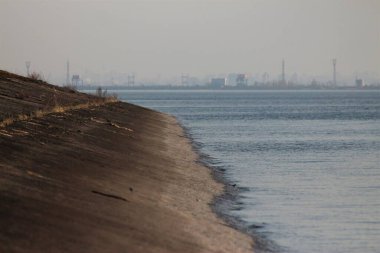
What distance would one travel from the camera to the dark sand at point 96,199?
51.6ft

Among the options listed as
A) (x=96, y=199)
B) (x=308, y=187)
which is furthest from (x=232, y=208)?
(x=96, y=199)

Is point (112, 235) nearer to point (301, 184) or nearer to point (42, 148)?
point (42, 148)

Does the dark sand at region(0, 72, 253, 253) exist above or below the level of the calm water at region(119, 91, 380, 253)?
above

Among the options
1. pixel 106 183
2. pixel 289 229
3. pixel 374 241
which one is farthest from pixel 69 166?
pixel 374 241

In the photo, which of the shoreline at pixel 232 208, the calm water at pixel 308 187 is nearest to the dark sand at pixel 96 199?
the shoreline at pixel 232 208

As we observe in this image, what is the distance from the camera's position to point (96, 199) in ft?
65.8

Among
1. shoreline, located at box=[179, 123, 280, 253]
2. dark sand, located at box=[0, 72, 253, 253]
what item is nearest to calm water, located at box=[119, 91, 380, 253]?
shoreline, located at box=[179, 123, 280, 253]

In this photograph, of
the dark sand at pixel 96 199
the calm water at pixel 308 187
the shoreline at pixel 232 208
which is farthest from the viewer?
the calm water at pixel 308 187

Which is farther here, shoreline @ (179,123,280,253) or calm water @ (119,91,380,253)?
calm water @ (119,91,380,253)

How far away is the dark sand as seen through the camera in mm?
15719

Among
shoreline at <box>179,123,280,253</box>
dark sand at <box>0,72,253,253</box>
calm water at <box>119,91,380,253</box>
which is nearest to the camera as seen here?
dark sand at <box>0,72,253,253</box>

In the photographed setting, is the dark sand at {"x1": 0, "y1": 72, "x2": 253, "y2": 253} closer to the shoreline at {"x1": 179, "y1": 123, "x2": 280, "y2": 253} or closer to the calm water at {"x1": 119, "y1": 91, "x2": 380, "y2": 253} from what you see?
the shoreline at {"x1": 179, "y1": 123, "x2": 280, "y2": 253}

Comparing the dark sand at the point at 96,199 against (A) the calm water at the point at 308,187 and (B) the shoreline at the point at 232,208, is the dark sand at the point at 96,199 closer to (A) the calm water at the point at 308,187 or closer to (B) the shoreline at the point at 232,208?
(B) the shoreline at the point at 232,208

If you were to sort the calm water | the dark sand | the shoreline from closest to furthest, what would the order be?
the dark sand < the shoreline < the calm water
